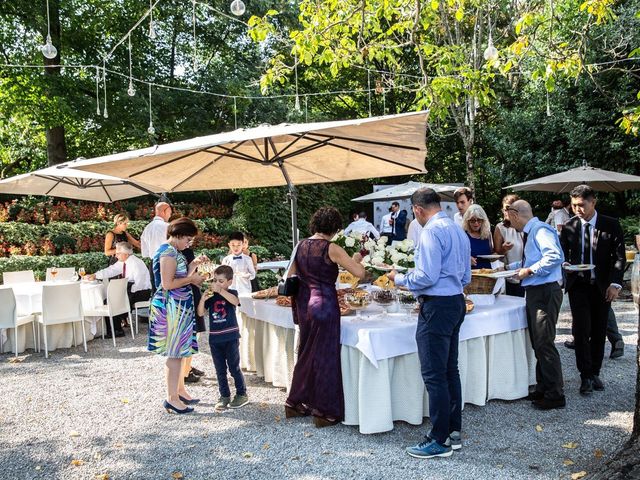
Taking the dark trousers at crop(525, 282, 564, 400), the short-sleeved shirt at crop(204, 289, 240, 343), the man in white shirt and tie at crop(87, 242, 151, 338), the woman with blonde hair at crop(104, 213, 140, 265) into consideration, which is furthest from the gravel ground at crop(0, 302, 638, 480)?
the woman with blonde hair at crop(104, 213, 140, 265)

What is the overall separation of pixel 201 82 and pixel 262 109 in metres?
2.05

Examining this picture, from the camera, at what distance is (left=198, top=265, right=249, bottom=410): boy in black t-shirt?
509 cm

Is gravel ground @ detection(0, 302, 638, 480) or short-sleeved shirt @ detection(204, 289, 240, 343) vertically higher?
short-sleeved shirt @ detection(204, 289, 240, 343)

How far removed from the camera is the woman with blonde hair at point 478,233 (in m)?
6.11

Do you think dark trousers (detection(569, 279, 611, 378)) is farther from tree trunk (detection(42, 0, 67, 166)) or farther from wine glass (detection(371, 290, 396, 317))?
tree trunk (detection(42, 0, 67, 166))

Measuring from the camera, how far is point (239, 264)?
7336 millimetres

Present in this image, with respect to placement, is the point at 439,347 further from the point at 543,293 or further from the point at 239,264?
the point at 239,264

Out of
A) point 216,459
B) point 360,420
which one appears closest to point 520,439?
point 360,420

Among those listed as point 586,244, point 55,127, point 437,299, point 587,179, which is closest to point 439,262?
point 437,299

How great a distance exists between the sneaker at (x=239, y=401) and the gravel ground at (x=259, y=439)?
54mm

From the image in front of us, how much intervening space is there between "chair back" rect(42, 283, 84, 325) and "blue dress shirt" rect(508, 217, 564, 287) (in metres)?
5.92

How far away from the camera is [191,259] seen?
5.51 metres

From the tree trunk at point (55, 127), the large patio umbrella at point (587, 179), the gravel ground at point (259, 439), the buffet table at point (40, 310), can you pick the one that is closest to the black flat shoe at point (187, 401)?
the gravel ground at point (259, 439)

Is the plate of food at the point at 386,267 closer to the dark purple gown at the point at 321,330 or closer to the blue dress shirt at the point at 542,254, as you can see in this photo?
the dark purple gown at the point at 321,330
